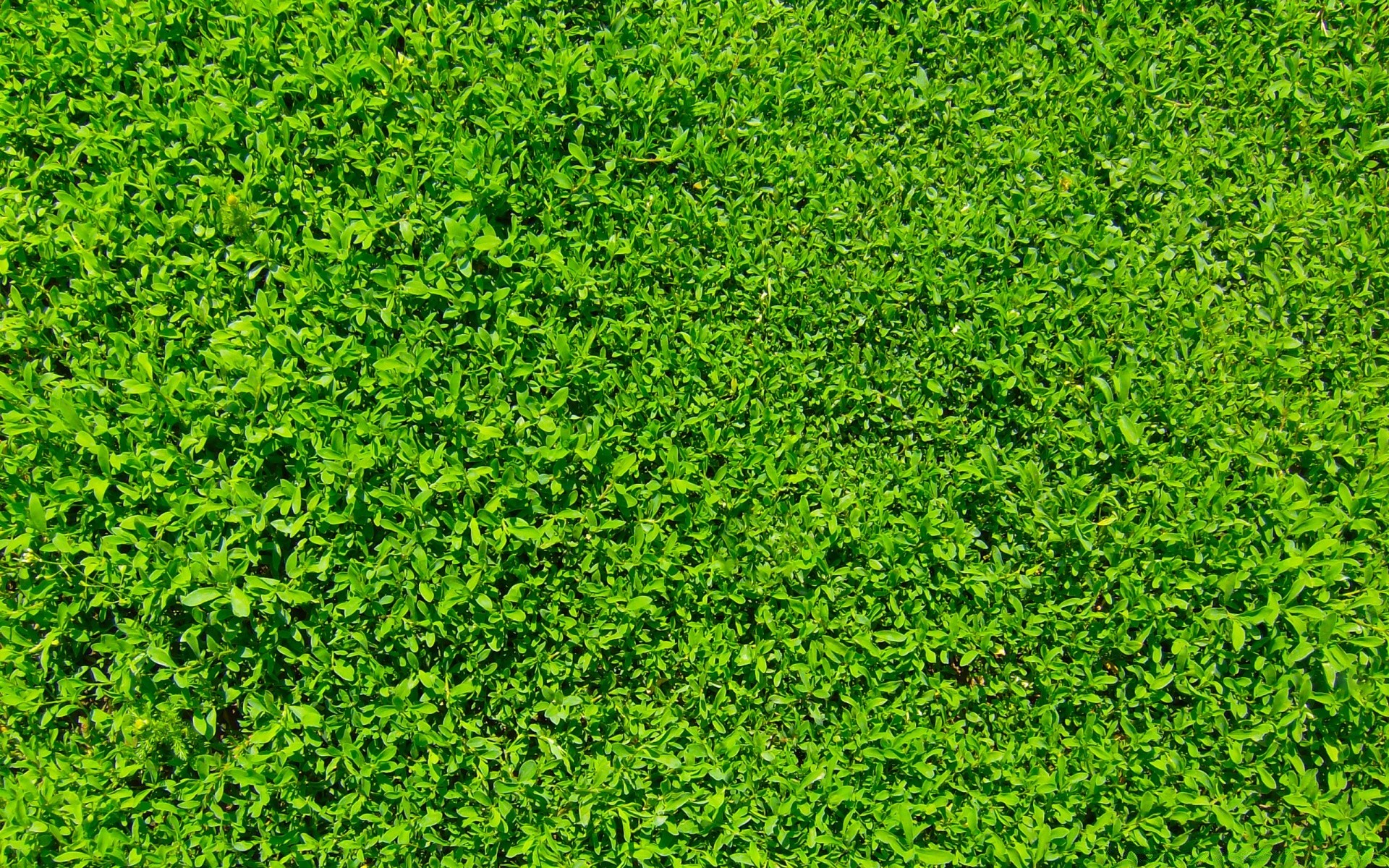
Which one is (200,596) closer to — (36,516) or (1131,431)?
(36,516)

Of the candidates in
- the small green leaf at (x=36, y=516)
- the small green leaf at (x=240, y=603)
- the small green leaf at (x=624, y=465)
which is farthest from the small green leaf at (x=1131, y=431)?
the small green leaf at (x=36, y=516)

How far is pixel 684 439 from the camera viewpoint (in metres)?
2.88

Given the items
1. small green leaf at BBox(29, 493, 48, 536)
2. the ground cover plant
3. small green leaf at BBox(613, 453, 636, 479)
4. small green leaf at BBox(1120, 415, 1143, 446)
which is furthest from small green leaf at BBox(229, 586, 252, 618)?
small green leaf at BBox(1120, 415, 1143, 446)

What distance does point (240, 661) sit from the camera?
8.43ft

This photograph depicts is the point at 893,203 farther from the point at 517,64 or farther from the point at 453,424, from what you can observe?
the point at 453,424

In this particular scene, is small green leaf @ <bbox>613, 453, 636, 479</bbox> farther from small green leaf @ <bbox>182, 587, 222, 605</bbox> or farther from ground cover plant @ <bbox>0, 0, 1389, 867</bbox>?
small green leaf @ <bbox>182, 587, 222, 605</bbox>

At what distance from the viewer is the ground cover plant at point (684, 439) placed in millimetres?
2502

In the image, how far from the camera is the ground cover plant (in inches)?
98.5

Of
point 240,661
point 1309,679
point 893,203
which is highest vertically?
point 893,203

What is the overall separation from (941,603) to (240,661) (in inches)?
77.5

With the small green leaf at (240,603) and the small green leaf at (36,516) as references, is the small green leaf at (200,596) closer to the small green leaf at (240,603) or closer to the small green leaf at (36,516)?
the small green leaf at (240,603)

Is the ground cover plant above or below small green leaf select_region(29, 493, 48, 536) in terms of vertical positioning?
above

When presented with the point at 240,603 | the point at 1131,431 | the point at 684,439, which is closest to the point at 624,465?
the point at 684,439

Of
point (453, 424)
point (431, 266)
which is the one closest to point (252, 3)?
point (431, 266)
